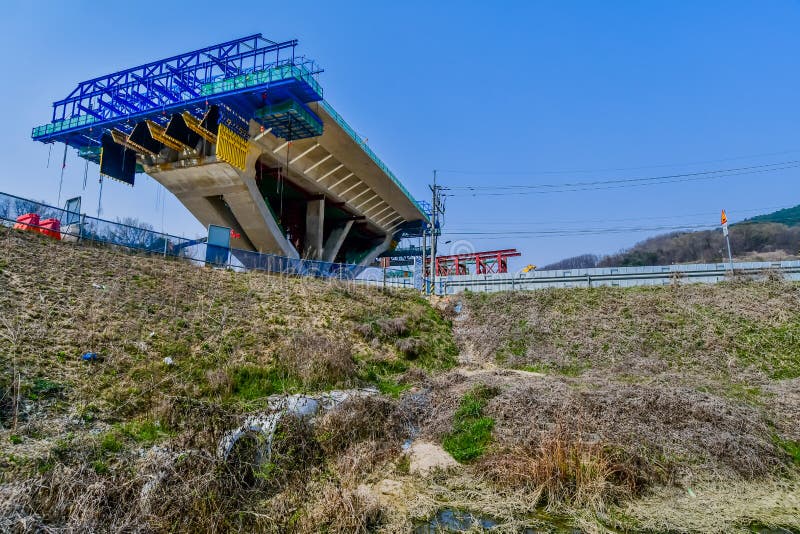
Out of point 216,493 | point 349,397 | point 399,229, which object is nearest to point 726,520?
point 349,397

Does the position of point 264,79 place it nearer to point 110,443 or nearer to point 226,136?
point 226,136

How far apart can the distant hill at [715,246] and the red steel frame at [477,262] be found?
24.3m

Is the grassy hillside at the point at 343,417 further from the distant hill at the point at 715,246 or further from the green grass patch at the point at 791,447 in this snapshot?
the distant hill at the point at 715,246

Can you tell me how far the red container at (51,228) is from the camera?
1497 cm

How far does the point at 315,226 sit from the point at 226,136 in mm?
12123

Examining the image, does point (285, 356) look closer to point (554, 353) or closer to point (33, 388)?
point (33, 388)

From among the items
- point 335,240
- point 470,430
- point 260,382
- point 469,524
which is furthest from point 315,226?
point 469,524

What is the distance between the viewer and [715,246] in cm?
6381

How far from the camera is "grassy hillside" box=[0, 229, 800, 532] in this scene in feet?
21.0

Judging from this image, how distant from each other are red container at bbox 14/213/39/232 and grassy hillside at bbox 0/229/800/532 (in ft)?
3.23

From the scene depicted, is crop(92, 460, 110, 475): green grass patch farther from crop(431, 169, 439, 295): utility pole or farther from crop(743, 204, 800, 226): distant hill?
crop(743, 204, 800, 226): distant hill

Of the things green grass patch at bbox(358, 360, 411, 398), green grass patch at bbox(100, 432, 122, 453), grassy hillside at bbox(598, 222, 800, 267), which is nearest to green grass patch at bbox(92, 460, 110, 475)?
green grass patch at bbox(100, 432, 122, 453)

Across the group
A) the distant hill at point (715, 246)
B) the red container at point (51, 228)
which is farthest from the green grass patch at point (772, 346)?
the distant hill at point (715, 246)

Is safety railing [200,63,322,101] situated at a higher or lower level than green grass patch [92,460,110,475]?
higher
